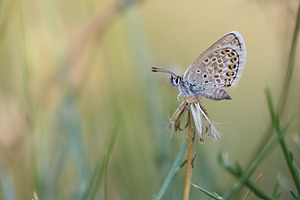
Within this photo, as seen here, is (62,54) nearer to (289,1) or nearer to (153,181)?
(153,181)

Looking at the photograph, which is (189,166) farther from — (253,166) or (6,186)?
(6,186)

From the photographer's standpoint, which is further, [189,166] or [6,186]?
[6,186]

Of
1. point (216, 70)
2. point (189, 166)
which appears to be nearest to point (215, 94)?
point (216, 70)

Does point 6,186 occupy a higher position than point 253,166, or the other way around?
point 253,166

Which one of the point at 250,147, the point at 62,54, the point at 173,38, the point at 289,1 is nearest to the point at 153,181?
the point at 250,147

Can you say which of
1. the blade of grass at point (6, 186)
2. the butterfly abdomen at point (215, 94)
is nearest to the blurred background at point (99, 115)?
the blade of grass at point (6, 186)

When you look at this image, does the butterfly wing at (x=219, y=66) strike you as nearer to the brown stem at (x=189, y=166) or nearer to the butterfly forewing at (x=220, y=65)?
the butterfly forewing at (x=220, y=65)

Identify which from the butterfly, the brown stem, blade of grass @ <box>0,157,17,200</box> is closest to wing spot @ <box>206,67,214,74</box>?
the butterfly

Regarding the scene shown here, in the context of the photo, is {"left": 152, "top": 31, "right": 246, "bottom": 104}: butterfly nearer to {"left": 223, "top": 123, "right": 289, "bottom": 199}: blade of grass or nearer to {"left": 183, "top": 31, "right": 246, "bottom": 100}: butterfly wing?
{"left": 183, "top": 31, "right": 246, "bottom": 100}: butterfly wing

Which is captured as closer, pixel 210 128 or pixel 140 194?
pixel 210 128
